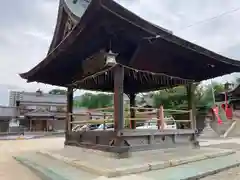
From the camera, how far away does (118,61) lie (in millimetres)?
6398

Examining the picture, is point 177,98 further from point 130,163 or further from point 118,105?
point 130,163

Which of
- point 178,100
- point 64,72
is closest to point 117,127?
point 64,72

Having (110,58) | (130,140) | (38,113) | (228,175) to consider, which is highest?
(110,58)

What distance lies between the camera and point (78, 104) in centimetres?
4484

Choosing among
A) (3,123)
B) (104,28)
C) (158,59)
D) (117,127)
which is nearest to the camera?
(104,28)

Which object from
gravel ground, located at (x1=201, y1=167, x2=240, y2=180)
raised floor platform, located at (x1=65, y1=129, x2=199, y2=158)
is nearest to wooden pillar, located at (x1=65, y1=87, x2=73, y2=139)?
raised floor platform, located at (x1=65, y1=129, x2=199, y2=158)

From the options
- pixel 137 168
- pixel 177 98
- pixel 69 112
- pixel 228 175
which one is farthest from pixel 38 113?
pixel 228 175

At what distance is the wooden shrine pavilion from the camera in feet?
18.1

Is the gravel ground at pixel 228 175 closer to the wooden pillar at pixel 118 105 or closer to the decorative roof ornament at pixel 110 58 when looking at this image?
the wooden pillar at pixel 118 105

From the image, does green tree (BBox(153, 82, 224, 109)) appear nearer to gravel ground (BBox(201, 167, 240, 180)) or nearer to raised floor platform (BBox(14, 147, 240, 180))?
raised floor platform (BBox(14, 147, 240, 180))

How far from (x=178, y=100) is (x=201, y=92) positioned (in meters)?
3.72

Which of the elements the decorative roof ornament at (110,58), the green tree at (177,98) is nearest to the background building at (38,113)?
the green tree at (177,98)

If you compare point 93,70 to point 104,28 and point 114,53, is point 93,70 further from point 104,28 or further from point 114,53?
point 104,28

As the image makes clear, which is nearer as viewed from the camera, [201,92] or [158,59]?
[158,59]
